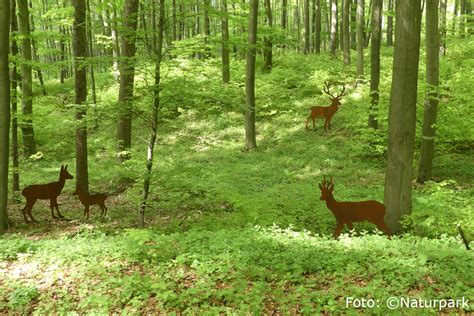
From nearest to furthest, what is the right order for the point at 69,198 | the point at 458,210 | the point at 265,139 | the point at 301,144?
the point at 458,210 → the point at 69,198 → the point at 301,144 → the point at 265,139

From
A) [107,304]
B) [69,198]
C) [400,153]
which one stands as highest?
[400,153]

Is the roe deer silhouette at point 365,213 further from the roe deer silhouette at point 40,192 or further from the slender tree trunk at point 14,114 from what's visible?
the slender tree trunk at point 14,114

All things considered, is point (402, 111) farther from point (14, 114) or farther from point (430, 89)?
point (14, 114)

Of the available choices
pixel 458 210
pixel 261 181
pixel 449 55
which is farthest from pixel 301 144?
pixel 449 55

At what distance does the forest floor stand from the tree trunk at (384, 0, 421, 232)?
55 centimetres

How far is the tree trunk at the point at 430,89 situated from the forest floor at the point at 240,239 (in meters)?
0.56

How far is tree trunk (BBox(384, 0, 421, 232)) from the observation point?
7324 mm

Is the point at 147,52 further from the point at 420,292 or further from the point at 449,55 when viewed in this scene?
the point at 449,55

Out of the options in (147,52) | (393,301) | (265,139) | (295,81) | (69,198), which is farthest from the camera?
(295,81)

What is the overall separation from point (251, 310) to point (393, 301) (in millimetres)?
1792

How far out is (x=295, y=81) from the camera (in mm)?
23594

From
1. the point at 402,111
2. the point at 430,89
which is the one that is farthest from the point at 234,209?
the point at 430,89

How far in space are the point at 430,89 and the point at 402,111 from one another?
387 cm

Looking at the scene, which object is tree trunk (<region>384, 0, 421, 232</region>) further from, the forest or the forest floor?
the forest floor
